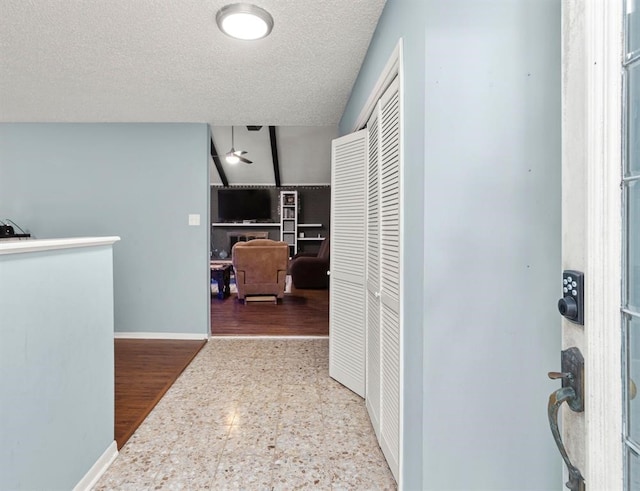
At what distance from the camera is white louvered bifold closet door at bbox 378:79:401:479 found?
5.17ft

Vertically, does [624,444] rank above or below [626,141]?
below

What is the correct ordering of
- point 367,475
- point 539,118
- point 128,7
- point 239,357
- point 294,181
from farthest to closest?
1. point 294,181
2. point 239,357
3. point 128,7
4. point 367,475
5. point 539,118

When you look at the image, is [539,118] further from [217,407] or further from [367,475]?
[217,407]

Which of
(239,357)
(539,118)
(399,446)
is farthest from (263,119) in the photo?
(399,446)

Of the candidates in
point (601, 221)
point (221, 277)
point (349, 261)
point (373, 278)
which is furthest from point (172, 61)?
point (221, 277)

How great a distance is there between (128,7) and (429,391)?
2244 millimetres

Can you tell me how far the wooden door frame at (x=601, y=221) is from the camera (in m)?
0.54

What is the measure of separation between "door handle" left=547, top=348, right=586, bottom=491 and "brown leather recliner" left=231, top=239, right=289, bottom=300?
204 inches

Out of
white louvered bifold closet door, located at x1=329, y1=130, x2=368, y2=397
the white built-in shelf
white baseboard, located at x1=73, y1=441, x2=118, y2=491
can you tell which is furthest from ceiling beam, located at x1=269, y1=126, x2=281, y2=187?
white baseboard, located at x1=73, y1=441, x2=118, y2=491

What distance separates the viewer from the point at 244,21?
1.87 metres

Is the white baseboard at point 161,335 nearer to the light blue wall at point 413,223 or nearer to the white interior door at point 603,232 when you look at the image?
the light blue wall at point 413,223

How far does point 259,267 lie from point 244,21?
4.17m

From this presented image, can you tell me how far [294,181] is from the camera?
905 centimetres

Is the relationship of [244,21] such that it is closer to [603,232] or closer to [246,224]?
[603,232]
